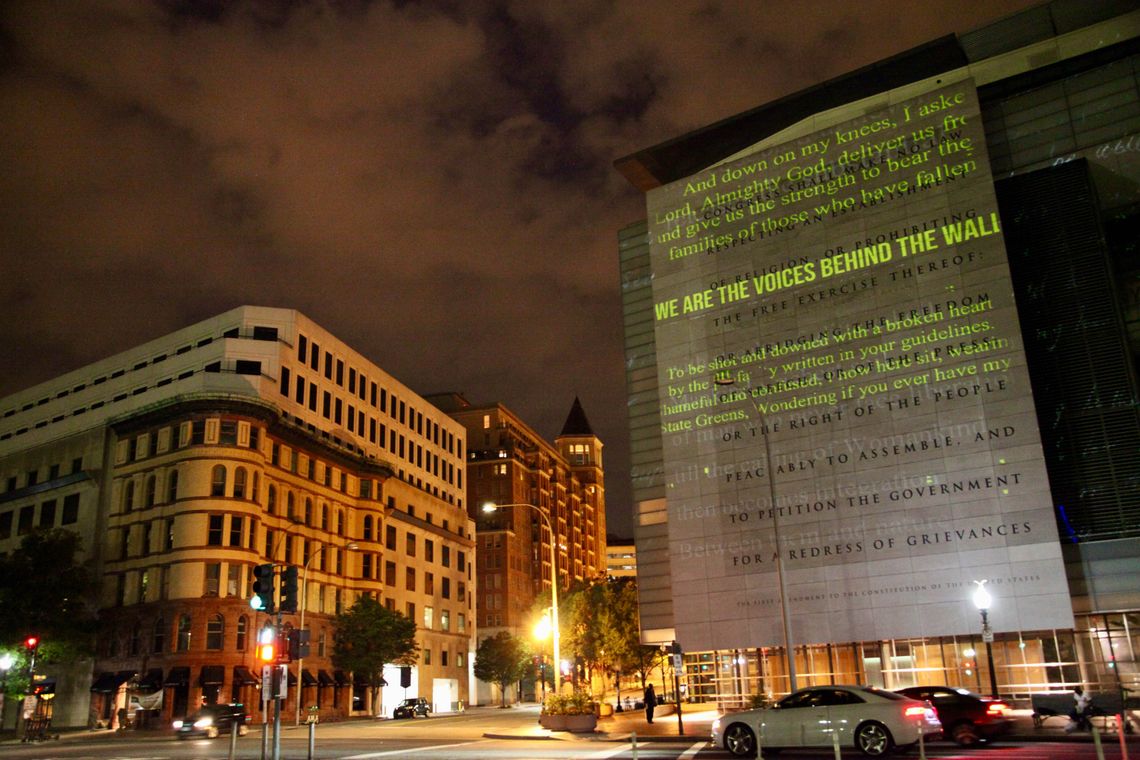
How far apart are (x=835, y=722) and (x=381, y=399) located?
7814 cm

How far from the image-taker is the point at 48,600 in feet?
216

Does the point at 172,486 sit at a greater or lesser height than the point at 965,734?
greater

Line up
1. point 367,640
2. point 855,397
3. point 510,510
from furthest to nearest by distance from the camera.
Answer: point 510,510 < point 367,640 < point 855,397

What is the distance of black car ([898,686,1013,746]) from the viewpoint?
24531mm

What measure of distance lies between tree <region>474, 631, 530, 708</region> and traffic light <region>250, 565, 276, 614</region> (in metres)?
96.1

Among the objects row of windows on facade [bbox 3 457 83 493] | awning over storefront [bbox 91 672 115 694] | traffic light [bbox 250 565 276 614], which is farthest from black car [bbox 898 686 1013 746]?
row of windows on facade [bbox 3 457 83 493]

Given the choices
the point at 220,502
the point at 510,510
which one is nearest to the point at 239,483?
the point at 220,502

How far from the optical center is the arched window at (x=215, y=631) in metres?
64.8

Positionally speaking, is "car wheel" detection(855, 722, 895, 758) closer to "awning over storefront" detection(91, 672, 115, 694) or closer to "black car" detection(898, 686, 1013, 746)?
"black car" detection(898, 686, 1013, 746)

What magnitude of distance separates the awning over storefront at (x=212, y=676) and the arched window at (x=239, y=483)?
12050 millimetres

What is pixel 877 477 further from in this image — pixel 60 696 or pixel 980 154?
pixel 60 696

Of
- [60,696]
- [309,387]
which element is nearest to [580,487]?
[309,387]

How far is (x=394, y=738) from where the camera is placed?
37.8 m

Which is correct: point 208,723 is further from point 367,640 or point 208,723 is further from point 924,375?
point 924,375
